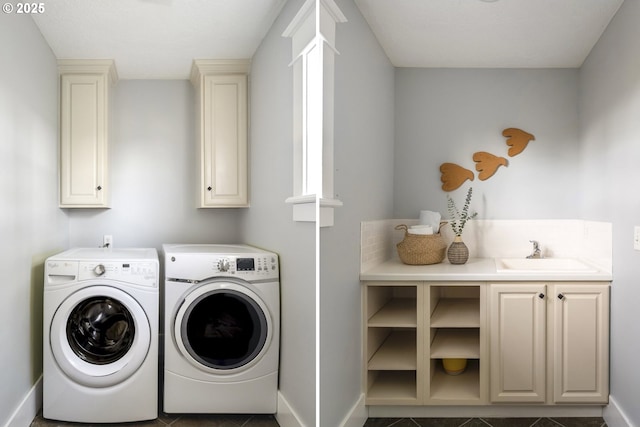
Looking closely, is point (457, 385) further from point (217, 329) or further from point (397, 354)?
point (217, 329)

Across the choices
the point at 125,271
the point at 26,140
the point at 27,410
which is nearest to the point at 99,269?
the point at 125,271

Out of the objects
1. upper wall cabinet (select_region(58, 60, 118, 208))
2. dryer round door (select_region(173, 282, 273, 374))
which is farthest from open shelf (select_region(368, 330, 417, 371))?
upper wall cabinet (select_region(58, 60, 118, 208))

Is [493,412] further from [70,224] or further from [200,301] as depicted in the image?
Result: [70,224]

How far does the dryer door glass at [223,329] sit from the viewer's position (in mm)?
1450

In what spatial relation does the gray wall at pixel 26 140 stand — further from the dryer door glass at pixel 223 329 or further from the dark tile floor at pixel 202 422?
the dryer door glass at pixel 223 329

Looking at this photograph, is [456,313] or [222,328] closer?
[222,328]

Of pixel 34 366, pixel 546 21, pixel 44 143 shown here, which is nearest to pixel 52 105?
pixel 44 143

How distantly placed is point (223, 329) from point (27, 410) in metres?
0.60

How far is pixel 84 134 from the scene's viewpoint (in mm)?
788

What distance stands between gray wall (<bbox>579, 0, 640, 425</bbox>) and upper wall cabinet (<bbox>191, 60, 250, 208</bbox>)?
108 cm


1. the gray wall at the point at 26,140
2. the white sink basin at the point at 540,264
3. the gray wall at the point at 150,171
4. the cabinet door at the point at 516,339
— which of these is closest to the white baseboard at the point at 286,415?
the gray wall at the point at 150,171

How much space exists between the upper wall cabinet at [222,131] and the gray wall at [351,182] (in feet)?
0.92

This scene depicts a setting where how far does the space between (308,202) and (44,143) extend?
0.46m

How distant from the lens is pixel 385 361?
159 cm
